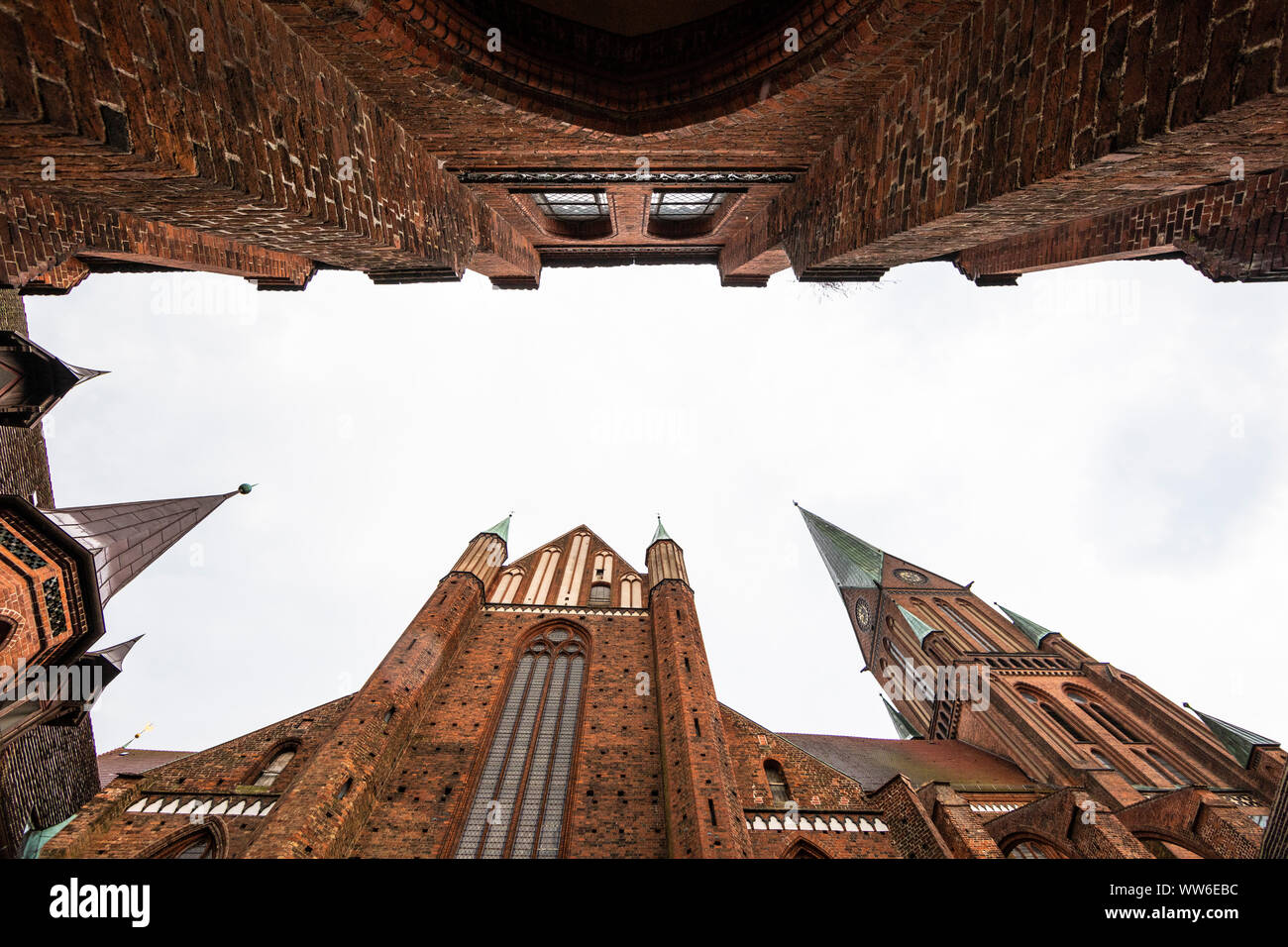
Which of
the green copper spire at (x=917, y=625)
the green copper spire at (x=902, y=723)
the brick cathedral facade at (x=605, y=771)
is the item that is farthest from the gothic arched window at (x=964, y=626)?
the green copper spire at (x=902, y=723)

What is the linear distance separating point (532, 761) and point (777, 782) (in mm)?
6135

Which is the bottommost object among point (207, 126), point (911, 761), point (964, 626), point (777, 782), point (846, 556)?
point (911, 761)

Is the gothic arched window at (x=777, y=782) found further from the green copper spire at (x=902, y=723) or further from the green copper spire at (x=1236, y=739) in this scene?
the green copper spire at (x=902, y=723)

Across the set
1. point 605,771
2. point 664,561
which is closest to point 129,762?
point 605,771

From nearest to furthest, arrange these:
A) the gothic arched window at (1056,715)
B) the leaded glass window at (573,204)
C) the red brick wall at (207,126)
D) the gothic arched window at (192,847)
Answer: the red brick wall at (207,126) < the gothic arched window at (192,847) < the leaded glass window at (573,204) < the gothic arched window at (1056,715)

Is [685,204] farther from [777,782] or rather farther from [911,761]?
[911,761]

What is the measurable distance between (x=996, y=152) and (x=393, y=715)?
582 inches

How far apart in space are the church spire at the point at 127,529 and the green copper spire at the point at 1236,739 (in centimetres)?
3406

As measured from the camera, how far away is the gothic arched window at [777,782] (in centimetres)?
1369

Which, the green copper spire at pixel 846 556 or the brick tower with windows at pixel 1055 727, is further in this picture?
the green copper spire at pixel 846 556

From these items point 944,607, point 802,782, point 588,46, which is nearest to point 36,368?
point 588,46

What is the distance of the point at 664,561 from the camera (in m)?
21.5

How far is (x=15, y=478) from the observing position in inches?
583
